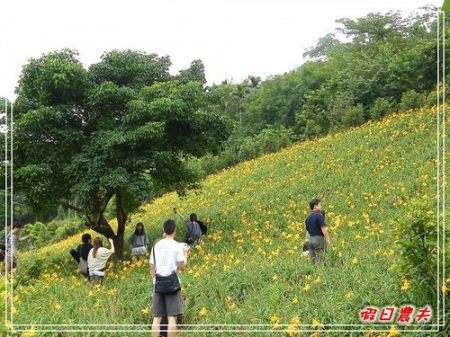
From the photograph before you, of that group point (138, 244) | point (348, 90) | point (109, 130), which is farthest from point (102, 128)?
point (348, 90)

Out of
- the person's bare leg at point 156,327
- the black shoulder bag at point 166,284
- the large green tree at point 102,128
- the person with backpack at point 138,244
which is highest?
the large green tree at point 102,128

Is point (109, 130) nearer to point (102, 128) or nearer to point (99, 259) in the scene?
point (102, 128)

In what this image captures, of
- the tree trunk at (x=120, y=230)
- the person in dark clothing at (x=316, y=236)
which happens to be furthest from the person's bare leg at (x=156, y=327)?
the tree trunk at (x=120, y=230)

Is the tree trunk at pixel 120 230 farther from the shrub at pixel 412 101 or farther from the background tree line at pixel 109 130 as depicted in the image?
the shrub at pixel 412 101

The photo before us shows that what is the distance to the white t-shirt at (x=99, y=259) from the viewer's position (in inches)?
273

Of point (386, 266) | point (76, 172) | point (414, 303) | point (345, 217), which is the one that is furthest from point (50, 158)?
point (414, 303)

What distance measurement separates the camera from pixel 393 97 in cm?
1939

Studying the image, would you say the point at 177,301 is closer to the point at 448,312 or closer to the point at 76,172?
the point at 448,312

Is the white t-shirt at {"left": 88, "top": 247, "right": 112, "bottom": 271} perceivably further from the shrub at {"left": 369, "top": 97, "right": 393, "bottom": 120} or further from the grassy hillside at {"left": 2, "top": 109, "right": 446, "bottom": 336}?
the shrub at {"left": 369, "top": 97, "right": 393, "bottom": 120}

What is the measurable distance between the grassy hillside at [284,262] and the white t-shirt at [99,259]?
33 cm

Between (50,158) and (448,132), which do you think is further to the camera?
(448,132)

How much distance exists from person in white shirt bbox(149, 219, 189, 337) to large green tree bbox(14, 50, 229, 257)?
393 centimetres

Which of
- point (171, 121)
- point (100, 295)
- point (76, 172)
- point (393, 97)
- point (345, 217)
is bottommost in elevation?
point (100, 295)

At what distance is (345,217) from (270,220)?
1.76m
